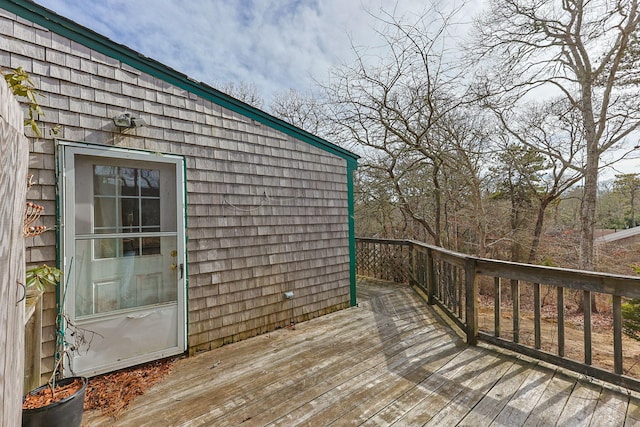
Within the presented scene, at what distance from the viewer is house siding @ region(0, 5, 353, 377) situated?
7.66ft

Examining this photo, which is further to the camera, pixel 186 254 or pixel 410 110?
pixel 410 110

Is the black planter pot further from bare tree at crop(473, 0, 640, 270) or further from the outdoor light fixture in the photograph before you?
bare tree at crop(473, 0, 640, 270)

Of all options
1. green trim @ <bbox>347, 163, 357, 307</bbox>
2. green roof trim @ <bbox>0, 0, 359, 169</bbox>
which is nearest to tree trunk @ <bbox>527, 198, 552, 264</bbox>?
green trim @ <bbox>347, 163, 357, 307</bbox>

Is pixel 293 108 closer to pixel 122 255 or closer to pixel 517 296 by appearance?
pixel 122 255

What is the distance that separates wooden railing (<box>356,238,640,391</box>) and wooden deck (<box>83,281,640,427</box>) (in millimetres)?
159

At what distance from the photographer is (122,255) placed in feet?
8.97

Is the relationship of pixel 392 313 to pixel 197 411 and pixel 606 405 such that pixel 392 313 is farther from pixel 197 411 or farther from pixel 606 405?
pixel 197 411

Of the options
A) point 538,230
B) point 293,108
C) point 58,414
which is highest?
point 293,108

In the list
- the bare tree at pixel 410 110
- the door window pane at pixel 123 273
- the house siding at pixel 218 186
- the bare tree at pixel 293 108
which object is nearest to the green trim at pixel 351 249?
the house siding at pixel 218 186

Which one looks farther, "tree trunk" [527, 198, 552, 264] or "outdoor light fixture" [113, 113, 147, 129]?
"tree trunk" [527, 198, 552, 264]

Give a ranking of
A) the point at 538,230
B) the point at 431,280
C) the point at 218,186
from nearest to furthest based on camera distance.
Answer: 1. the point at 218,186
2. the point at 431,280
3. the point at 538,230

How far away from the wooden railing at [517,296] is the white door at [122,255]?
3.03 m

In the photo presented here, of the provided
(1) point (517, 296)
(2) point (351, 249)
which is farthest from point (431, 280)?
(1) point (517, 296)

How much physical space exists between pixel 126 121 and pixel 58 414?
2188 millimetres
